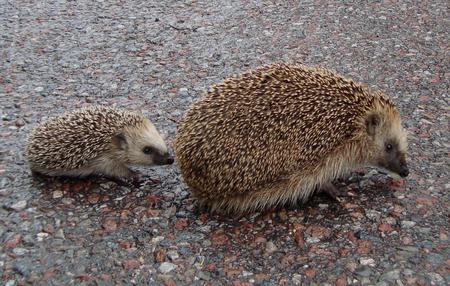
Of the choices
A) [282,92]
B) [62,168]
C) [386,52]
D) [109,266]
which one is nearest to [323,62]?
[386,52]

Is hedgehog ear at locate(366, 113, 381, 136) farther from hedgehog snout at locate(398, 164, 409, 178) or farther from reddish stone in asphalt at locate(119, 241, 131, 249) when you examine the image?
reddish stone in asphalt at locate(119, 241, 131, 249)

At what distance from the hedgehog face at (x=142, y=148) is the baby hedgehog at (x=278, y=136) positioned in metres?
0.43

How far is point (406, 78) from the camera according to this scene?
4.46 metres

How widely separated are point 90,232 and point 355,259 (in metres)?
1.31

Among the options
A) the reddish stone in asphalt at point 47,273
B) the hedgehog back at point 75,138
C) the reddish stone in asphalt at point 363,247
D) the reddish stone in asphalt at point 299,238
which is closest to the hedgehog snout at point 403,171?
the reddish stone in asphalt at point 363,247

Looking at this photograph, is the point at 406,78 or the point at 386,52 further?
the point at 386,52

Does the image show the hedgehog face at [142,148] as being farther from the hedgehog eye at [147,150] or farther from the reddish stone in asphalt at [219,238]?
the reddish stone in asphalt at [219,238]

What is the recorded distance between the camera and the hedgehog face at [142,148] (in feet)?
11.4

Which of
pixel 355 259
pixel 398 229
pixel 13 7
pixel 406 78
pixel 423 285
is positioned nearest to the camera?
pixel 423 285

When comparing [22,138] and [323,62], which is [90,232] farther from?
[323,62]

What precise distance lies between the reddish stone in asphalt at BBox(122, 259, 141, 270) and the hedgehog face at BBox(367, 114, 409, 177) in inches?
53.4

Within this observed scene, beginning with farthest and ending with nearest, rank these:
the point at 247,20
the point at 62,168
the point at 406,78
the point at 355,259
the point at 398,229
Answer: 1. the point at 247,20
2. the point at 406,78
3. the point at 62,168
4. the point at 398,229
5. the point at 355,259

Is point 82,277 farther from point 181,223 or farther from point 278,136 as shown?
point 278,136

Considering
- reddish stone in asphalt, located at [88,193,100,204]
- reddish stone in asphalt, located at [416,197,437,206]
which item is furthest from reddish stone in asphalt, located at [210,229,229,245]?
reddish stone in asphalt, located at [416,197,437,206]
